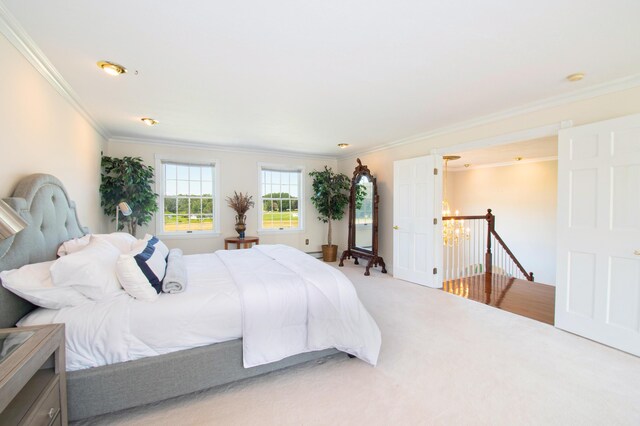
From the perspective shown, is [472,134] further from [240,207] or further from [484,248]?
[240,207]

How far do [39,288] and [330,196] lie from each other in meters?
4.83

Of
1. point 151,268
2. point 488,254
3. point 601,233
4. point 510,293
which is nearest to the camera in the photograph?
point 151,268

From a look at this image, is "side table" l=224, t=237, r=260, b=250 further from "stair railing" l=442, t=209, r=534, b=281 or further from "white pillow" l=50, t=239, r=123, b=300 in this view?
"stair railing" l=442, t=209, r=534, b=281

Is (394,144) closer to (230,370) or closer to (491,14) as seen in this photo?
(491,14)

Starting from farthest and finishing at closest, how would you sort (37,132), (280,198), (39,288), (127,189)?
(280,198), (127,189), (37,132), (39,288)

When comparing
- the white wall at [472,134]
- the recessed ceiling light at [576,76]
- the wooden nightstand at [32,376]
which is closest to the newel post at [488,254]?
the white wall at [472,134]

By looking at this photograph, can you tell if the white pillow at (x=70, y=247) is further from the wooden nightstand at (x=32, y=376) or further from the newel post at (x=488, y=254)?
the newel post at (x=488, y=254)

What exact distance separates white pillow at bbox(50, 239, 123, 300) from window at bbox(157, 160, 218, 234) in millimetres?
3396

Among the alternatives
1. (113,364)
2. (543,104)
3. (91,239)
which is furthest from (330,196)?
(113,364)

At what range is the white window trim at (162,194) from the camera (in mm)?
4984

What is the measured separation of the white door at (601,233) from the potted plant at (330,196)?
12.1ft

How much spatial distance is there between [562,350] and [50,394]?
3590mm

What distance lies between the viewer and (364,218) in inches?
218

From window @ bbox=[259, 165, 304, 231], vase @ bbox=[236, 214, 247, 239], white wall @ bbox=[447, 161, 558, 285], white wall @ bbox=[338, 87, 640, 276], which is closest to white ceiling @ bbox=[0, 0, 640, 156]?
white wall @ bbox=[338, 87, 640, 276]
